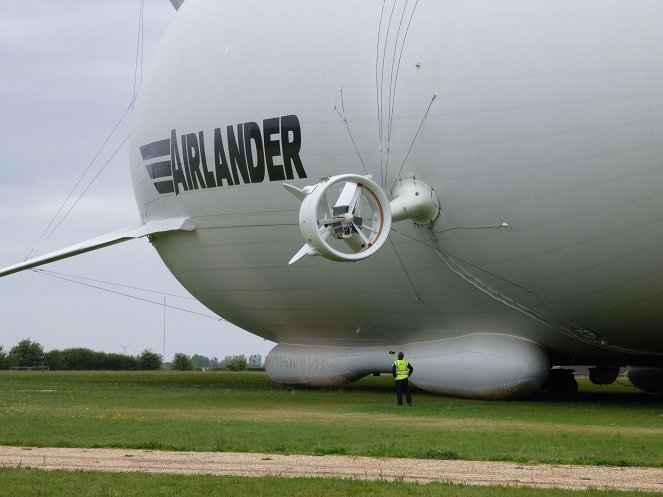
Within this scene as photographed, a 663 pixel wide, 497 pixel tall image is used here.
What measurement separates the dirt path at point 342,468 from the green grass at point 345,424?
670mm

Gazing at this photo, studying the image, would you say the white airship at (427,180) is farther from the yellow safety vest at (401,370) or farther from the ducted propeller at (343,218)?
the yellow safety vest at (401,370)

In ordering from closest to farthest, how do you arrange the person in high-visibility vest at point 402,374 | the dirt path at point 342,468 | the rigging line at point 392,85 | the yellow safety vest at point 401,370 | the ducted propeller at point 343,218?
the dirt path at point 342,468
the ducted propeller at point 343,218
the rigging line at point 392,85
the person in high-visibility vest at point 402,374
the yellow safety vest at point 401,370

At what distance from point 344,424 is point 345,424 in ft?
0.06

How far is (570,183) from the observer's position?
23.0m

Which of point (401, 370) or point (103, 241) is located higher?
point (103, 241)

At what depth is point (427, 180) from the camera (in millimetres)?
25156

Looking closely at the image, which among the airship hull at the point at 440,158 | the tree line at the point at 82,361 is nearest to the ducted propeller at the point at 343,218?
the airship hull at the point at 440,158

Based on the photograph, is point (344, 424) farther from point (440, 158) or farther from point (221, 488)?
point (221, 488)

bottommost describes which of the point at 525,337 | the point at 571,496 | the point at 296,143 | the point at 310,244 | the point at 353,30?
the point at 571,496

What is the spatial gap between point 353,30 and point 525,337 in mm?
8662

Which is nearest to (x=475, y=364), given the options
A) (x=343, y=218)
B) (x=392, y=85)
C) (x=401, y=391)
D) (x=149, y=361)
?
(x=401, y=391)

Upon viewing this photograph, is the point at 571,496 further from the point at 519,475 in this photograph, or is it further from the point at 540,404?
the point at 540,404

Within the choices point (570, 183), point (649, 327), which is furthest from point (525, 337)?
point (570, 183)

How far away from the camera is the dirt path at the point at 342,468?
13.9 metres
